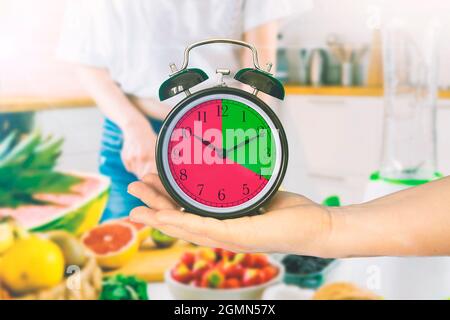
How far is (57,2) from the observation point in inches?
49.4

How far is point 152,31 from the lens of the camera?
1.20 meters

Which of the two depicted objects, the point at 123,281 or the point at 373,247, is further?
the point at 123,281

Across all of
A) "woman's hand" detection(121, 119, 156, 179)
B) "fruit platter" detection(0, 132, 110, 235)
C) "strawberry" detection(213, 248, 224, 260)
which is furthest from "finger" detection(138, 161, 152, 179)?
"strawberry" detection(213, 248, 224, 260)

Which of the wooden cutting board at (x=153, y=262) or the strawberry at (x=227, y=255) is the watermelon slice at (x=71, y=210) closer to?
the wooden cutting board at (x=153, y=262)

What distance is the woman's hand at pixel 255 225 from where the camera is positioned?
0.76 m

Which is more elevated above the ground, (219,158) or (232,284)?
(219,158)

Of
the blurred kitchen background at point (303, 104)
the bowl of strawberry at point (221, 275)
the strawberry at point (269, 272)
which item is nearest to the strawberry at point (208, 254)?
the bowl of strawberry at point (221, 275)

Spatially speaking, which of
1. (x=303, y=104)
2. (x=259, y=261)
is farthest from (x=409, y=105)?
(x=259, y=261)

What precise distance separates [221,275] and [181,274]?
0.08 metres

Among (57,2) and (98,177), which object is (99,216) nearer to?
(98,177)

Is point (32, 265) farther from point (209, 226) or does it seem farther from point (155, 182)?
point (209, 226)

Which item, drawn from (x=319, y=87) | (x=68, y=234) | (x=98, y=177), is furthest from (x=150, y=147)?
(x=319, y=87)

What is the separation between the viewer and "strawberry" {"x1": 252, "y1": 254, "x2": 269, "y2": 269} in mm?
1245
